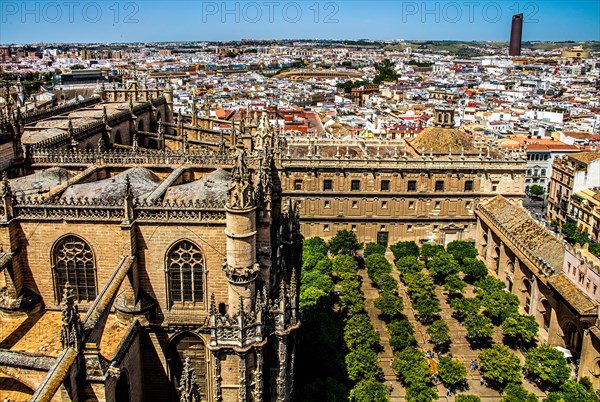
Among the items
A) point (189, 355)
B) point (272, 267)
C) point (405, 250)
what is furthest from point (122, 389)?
point (405, 250)

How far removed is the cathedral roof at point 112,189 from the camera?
22.1 metres

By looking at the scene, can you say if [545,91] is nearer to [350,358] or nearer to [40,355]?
[350,358]

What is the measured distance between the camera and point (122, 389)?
1975 centimetres

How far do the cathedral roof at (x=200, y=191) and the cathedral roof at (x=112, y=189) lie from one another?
125 cm

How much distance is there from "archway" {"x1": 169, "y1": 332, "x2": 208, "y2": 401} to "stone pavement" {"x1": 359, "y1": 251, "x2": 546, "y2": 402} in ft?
42.0

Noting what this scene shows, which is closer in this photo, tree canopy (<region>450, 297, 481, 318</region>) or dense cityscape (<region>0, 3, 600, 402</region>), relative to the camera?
dense cityscape (<region>0, 3, 600, 402</region>)

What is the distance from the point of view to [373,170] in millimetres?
53281

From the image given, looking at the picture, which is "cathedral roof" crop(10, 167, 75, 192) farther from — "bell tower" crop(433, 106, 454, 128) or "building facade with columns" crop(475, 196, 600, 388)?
"bell tower" crop(433, 106, 454, 128)

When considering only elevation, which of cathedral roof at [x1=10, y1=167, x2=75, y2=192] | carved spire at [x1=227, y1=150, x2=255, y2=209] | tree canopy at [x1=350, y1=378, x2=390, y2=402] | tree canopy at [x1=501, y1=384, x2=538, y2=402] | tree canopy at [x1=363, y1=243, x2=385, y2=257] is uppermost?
carved spire at [x1=227, y1=150, x2=255, y2=209]

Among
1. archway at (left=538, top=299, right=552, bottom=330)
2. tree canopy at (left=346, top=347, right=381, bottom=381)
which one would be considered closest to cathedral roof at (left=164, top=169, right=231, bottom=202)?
tree canopy at (left=346, top=347, right=381, bottom=381)

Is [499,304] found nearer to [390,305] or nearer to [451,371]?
[390,305]

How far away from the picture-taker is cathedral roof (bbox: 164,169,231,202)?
21703 millimetres

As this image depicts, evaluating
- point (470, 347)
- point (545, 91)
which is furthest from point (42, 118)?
point (545, 91)

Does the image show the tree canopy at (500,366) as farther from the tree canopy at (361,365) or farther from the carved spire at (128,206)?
the carved spire at (128,206)
